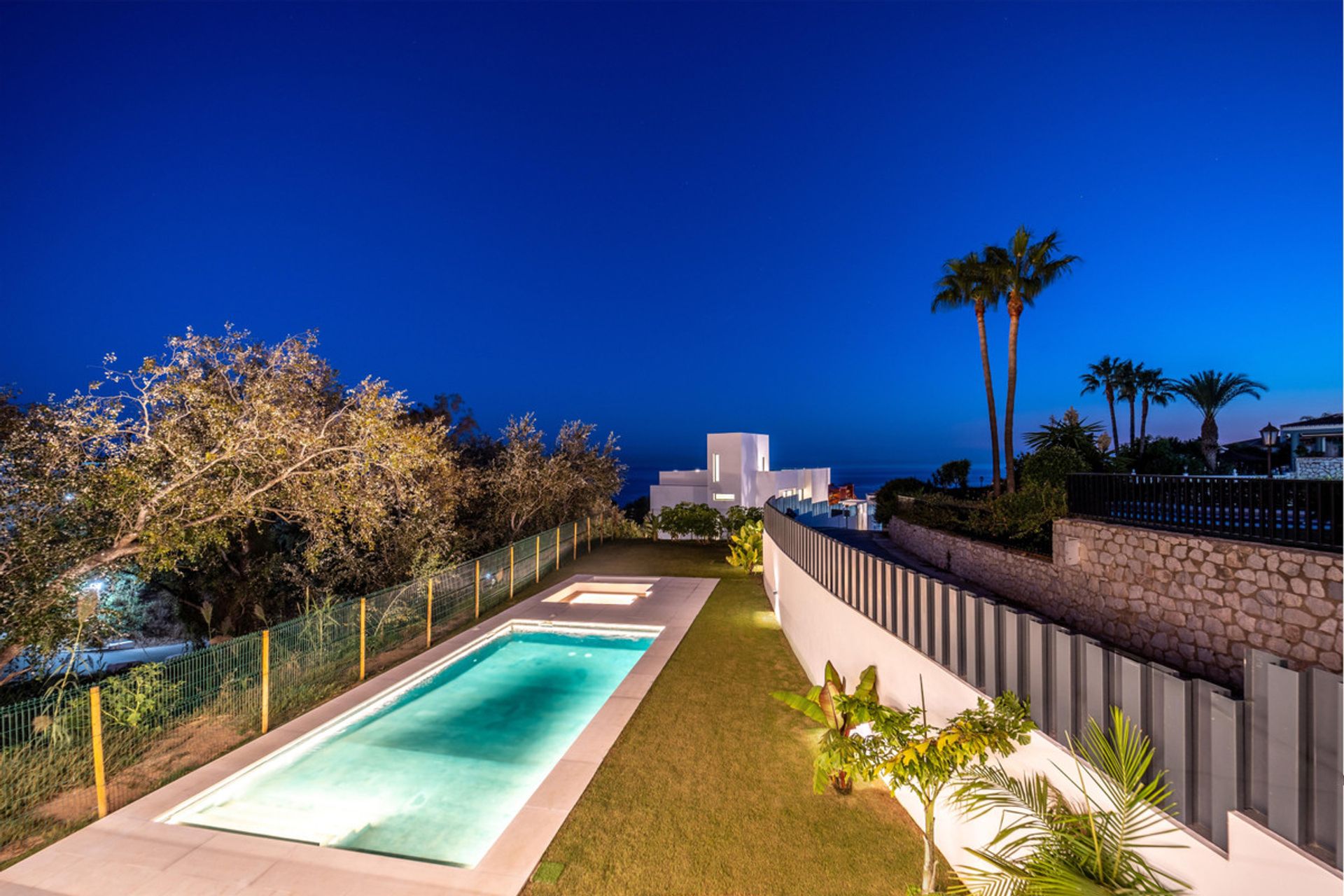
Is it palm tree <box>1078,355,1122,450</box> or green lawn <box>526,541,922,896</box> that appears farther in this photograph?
palm tree <box>1078,355,1122,450</box>

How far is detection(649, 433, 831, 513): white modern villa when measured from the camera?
2820cm

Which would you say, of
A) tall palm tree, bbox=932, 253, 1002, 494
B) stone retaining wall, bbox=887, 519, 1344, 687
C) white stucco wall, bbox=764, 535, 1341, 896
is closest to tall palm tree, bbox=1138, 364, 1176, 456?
tall palm tree, bbox=932, 253, 1002, 494

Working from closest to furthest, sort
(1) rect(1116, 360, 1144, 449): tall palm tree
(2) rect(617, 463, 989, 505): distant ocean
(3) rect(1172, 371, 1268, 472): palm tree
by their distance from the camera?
(3) rect(1172, 371, 1268, 472): palm tree, (1) rect(1116, 360, 1144, 449): tall palm tree, (2) rect(617, 463, 989, 505): distant ocean

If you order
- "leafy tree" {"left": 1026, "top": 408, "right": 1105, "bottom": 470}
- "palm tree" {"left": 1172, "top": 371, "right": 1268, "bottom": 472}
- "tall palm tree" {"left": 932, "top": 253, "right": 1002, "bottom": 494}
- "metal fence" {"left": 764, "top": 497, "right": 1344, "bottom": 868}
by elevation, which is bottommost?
"metal fence" {"left": 764, "top": 497, "right": 1344, "bottom": 868}

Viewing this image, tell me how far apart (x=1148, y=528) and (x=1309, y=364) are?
103 feet

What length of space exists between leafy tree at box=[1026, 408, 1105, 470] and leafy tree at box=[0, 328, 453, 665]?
51.9ft

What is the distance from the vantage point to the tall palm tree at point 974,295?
1744 centimetres

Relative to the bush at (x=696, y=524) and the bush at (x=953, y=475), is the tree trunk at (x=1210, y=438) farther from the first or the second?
the bush at (x=696, y=524)

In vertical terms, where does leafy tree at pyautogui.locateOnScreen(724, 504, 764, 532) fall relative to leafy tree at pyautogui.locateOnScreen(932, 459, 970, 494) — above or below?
below

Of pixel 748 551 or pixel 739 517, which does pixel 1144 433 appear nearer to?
pixel 739 517

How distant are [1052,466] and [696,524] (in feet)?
37.3

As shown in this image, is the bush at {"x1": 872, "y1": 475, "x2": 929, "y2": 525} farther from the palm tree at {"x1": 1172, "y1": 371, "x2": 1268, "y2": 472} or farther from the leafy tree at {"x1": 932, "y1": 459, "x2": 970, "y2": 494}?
the palm tree at {"x1": 1172, "y1": 371, "x2": 1268, "y2": 472}

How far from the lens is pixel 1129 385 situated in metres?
28.9

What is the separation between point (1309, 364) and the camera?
26438mm
